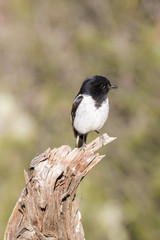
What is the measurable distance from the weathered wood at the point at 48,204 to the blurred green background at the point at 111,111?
6.71 ft

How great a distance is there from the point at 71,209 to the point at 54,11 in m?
5.10

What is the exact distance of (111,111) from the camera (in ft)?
25.0

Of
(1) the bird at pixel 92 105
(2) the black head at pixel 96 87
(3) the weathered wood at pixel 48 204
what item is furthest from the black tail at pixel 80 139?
(3) the weathered wood at pixel 48 204

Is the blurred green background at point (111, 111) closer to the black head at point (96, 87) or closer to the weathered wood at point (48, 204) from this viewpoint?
the black head at point (96, 87)

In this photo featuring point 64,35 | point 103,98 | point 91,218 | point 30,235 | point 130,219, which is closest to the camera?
point 30,235

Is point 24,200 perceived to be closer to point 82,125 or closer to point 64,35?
point 82,125

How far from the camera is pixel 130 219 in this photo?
6.71 metres

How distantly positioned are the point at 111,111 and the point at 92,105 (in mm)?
2203

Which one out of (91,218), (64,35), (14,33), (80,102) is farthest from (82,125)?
(14,33)

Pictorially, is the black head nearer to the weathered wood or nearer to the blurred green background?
the blurred green background

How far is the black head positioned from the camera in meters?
5.52

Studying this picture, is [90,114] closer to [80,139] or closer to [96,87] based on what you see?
[96,87]

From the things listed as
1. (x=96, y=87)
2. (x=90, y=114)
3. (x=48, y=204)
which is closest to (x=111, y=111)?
(x=96, y=87)

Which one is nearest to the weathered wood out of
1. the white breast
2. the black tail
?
the white breast
